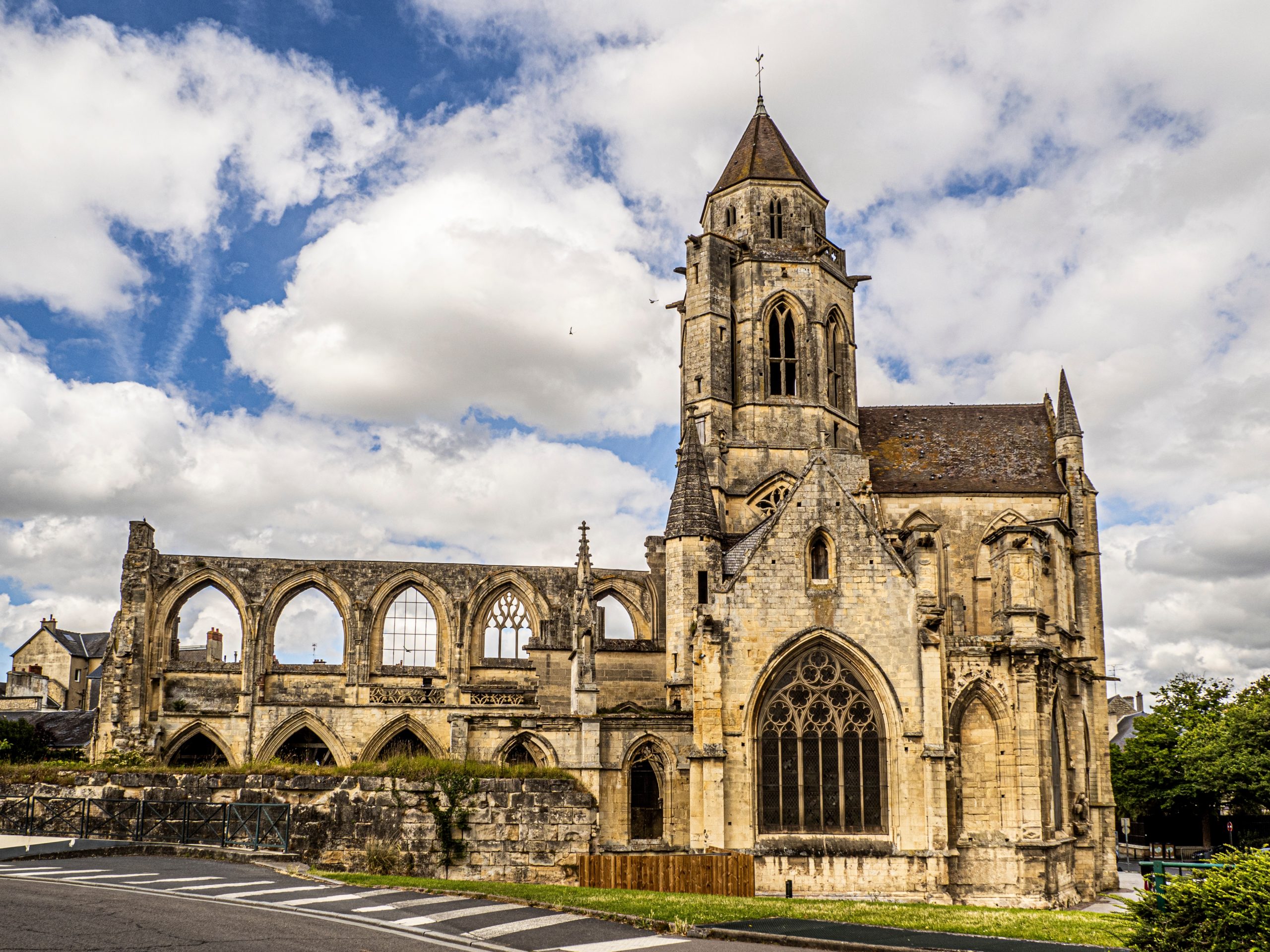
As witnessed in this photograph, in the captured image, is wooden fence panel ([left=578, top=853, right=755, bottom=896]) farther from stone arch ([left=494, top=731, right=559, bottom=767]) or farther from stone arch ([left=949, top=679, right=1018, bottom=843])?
stone arch ([left=494, top=731, right=559, bottom=767])

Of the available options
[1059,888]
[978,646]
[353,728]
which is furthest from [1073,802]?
[353,728]

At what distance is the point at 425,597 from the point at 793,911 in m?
24.7

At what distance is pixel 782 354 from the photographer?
32.1 meters

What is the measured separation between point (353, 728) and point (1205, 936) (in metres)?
28.0

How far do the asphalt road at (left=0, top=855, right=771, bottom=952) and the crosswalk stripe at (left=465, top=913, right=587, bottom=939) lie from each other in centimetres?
2

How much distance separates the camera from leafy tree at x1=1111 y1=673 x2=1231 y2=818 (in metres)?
38.8

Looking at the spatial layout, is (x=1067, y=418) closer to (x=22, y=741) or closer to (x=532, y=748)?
(x=532, y=748)

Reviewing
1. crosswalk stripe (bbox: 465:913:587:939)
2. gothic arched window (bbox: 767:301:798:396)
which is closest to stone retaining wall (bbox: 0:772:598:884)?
crosswalk stripe (bbox: 465:913:587:939)

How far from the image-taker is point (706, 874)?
16578 mm

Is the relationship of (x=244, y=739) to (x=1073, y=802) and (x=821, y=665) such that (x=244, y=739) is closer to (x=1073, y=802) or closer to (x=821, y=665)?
(x=821, y=665)

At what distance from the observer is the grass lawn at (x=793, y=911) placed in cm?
1114

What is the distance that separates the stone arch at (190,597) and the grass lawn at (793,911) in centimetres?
2153

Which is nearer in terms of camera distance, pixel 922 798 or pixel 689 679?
pixel 922 798

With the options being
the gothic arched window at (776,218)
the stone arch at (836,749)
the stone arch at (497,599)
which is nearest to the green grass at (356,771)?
the stone arch at (836,749)
